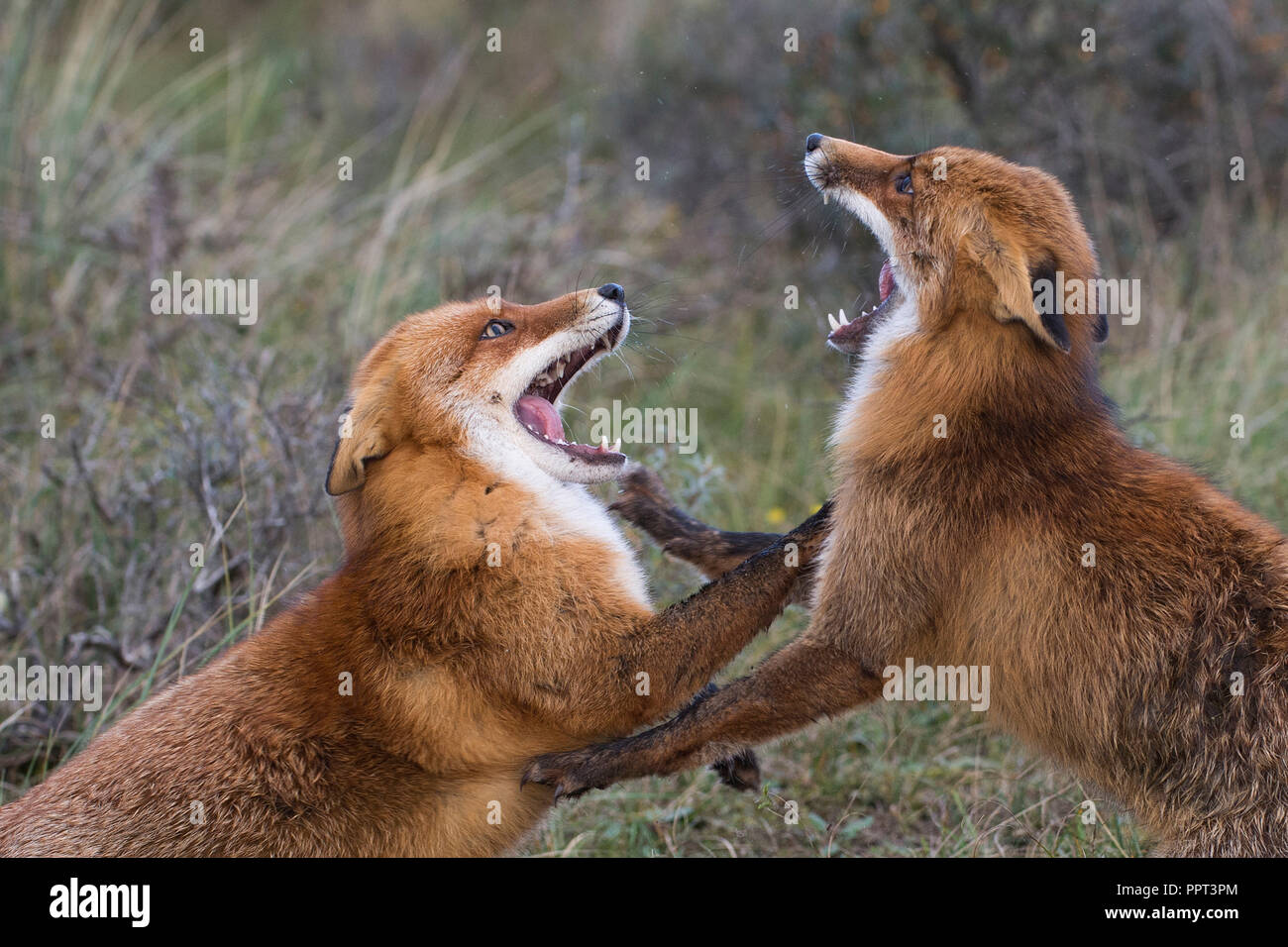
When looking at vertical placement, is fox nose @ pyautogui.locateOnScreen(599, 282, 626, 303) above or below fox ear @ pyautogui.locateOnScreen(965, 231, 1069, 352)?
above

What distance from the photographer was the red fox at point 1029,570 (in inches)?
146

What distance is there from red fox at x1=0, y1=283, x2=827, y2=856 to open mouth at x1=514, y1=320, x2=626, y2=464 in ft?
0.68

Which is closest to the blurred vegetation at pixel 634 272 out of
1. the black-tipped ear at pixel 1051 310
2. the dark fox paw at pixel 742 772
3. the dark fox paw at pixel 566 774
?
the dark fox paw at pixel 742 772

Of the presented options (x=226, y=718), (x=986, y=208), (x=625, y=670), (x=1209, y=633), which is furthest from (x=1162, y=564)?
(x=226, y=718)

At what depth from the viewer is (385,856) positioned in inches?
156

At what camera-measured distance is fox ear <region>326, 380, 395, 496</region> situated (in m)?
4.34

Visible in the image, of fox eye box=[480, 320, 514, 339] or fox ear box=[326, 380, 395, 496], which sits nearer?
fox ear box=[326, 380, 395, 496]

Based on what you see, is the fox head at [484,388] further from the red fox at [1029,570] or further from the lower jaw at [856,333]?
the red fox at [1029,570]

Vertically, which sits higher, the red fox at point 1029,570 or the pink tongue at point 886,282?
the pink tongue at point 886,282

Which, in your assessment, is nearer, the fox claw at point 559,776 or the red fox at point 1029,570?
the red fox at point 1029,570

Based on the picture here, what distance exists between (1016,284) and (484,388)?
191 centimetres

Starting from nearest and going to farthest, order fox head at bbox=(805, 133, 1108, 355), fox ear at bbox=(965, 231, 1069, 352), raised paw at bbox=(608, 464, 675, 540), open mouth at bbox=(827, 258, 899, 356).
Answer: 1. fox ear at bbox=(965, 231, 1069, 352)
2. fox head at bbox=(805, 133, 1108, 355)
3. open mouth at bbox=(827, 258, 899, 356)
4. raised paw at bbox=(608, 464, 675, 540)

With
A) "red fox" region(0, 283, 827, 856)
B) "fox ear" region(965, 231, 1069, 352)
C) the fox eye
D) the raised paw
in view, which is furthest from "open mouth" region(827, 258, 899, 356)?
the fox eye

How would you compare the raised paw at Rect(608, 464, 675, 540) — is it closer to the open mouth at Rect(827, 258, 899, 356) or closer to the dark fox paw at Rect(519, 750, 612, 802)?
the open mouth at Rect(827, 258, 899, 356)
